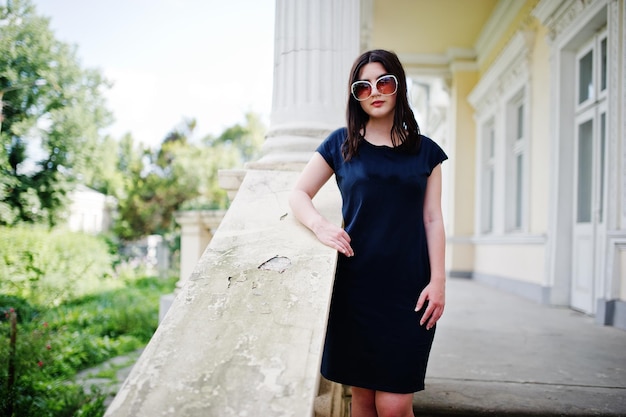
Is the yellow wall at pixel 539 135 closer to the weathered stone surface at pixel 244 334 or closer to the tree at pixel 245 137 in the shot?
the weathered stone surface at pixel 244 334

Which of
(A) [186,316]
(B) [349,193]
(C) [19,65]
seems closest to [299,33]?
(B) [349,193]

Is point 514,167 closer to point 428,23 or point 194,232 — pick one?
point 428,23

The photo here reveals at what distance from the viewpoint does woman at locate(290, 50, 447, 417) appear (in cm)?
152

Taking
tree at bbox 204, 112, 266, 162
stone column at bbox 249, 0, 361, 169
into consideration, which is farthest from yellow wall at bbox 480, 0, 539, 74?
tree at bbox 204, 112, 266, 162

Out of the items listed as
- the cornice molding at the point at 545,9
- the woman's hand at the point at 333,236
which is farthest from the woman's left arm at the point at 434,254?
the cornice molding at the point at 545,9

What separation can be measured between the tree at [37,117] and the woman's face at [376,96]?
535cm

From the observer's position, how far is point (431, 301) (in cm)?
152

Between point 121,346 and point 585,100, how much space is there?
635cm

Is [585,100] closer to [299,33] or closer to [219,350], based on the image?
[299,33]

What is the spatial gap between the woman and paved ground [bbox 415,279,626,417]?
83cm

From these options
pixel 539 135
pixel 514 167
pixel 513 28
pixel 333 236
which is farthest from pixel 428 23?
pixel 333 236

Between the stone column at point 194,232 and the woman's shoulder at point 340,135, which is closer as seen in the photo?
the woman's shoulder at point 340,135

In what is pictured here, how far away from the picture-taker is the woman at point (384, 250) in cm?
152

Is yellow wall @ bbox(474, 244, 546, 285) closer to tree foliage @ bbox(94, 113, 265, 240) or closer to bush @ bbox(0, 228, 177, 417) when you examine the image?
bush @ bbox(0, 228, 177, 417)
